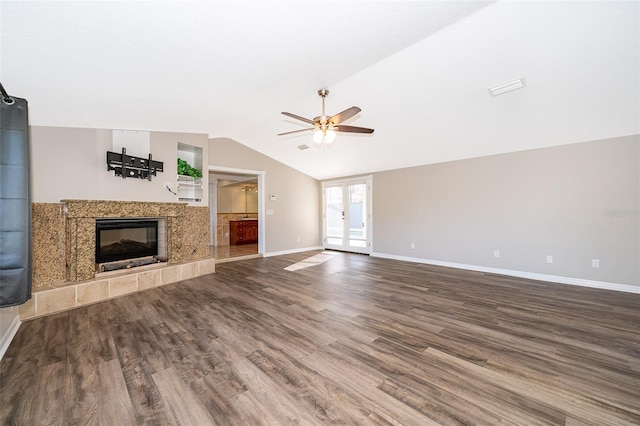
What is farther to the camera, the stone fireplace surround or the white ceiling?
the stone fireplace surround

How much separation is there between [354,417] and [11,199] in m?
2.92

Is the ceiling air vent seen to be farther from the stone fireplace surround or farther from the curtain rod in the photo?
the stone fireplace surround

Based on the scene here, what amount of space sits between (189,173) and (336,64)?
364 centimetres

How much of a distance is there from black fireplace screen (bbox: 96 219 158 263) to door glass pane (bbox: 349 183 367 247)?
16.6ft

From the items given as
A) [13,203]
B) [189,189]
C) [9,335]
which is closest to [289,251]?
[189,189]

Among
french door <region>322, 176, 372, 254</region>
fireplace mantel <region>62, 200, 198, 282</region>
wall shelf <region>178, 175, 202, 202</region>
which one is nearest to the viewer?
fireplace mantel <region>62, 200, 198, 282</region>

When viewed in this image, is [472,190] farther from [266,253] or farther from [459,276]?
[266,253]

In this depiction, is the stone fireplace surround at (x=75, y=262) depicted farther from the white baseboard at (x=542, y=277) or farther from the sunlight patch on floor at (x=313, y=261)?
the white baseboard at (x=542, y=277)

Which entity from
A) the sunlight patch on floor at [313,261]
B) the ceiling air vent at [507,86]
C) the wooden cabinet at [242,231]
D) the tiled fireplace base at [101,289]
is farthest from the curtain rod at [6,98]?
the wooden cabinet at [242,231]

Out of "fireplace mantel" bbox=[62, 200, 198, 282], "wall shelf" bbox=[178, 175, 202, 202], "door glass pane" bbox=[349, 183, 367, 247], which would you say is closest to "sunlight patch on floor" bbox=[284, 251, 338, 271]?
"door glass pane" bbox=[349, 183, 367, 247]

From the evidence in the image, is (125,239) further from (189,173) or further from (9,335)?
(9,335)

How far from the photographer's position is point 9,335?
247cm

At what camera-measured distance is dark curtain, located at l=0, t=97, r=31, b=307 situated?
6.13 feet

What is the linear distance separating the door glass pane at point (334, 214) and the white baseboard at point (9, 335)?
260 inches
